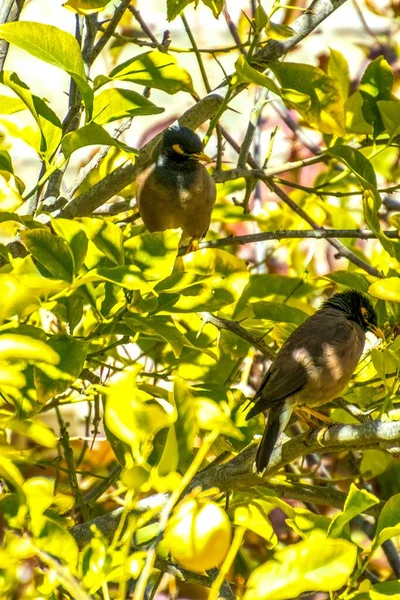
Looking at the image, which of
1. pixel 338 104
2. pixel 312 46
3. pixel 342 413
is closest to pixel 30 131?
pixel 338 104

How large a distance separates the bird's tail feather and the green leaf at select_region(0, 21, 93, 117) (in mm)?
644

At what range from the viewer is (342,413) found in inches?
80.7

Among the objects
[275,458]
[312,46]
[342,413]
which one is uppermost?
[312,46]

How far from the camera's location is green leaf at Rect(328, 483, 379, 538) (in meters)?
1.15

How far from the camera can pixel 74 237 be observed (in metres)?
1.19

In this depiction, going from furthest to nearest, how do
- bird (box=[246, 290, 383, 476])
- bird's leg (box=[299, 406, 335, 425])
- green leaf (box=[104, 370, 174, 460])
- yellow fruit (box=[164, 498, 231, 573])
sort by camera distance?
bird's leg (box=[299, 406, 335, 425])
bird (box=[246, 290, 383, 476])
green leaf (box=[104, 370, 174, 460])
yellow fruit (box=[164, 498, 231, 573])

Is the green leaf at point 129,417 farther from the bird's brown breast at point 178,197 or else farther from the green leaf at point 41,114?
the bird's brown breast at point 178,197

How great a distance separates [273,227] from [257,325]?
2.07 ft

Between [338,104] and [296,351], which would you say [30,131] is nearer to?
[338,104]

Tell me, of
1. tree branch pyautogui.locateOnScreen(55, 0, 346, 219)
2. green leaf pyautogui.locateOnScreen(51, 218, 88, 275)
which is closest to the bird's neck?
tree branch pyautogui.locateOnScreen(55, 0, 346, 219)

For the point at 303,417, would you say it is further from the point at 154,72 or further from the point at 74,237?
the point at 74,237

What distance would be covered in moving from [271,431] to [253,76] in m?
0.66

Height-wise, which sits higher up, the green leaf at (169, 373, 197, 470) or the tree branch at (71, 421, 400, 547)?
the green leaf at (169, 373, 197, 470)

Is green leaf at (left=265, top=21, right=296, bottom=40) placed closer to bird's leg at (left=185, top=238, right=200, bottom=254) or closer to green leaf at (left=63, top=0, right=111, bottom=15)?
green leaf at (left=63, top=0, right=111, bottom=15)
